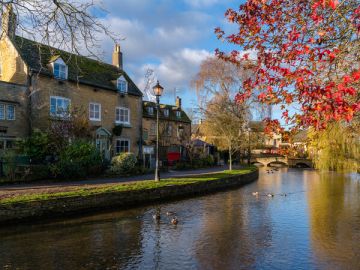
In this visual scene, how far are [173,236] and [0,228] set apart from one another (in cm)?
586

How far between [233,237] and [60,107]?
1888 cm

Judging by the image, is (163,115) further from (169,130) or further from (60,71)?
(60,71)

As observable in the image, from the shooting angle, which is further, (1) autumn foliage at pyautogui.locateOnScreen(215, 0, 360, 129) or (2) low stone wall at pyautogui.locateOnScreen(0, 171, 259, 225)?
(2) low stone wall at pyautogui.locateOnScreen(0, 171, 259, 225)

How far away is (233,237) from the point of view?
11.9 m

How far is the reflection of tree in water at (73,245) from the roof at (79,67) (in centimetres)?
1342

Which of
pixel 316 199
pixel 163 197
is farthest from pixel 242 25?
pixel 316 199

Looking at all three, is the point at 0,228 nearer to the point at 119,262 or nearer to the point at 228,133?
the point at 119,262

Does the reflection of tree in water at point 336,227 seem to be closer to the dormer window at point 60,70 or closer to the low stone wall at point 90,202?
the low stone wall at point 90,202

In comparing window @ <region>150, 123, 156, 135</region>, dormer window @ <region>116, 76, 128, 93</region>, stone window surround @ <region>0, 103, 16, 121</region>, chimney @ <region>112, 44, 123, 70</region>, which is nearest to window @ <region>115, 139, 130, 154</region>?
dormer window @ <region>116, 76, 128, 93</region>

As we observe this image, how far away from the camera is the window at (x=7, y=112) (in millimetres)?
23237

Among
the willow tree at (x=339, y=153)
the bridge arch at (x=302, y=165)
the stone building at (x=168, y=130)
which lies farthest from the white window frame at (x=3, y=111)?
the bridge arch at (x=302, y=165)

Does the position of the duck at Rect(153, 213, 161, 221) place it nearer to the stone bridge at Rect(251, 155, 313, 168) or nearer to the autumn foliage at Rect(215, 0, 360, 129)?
the autumn foliage at Rect(215, 0, 360, 129)

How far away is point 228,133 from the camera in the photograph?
35.8 metres

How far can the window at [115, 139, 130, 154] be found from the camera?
32250mm
